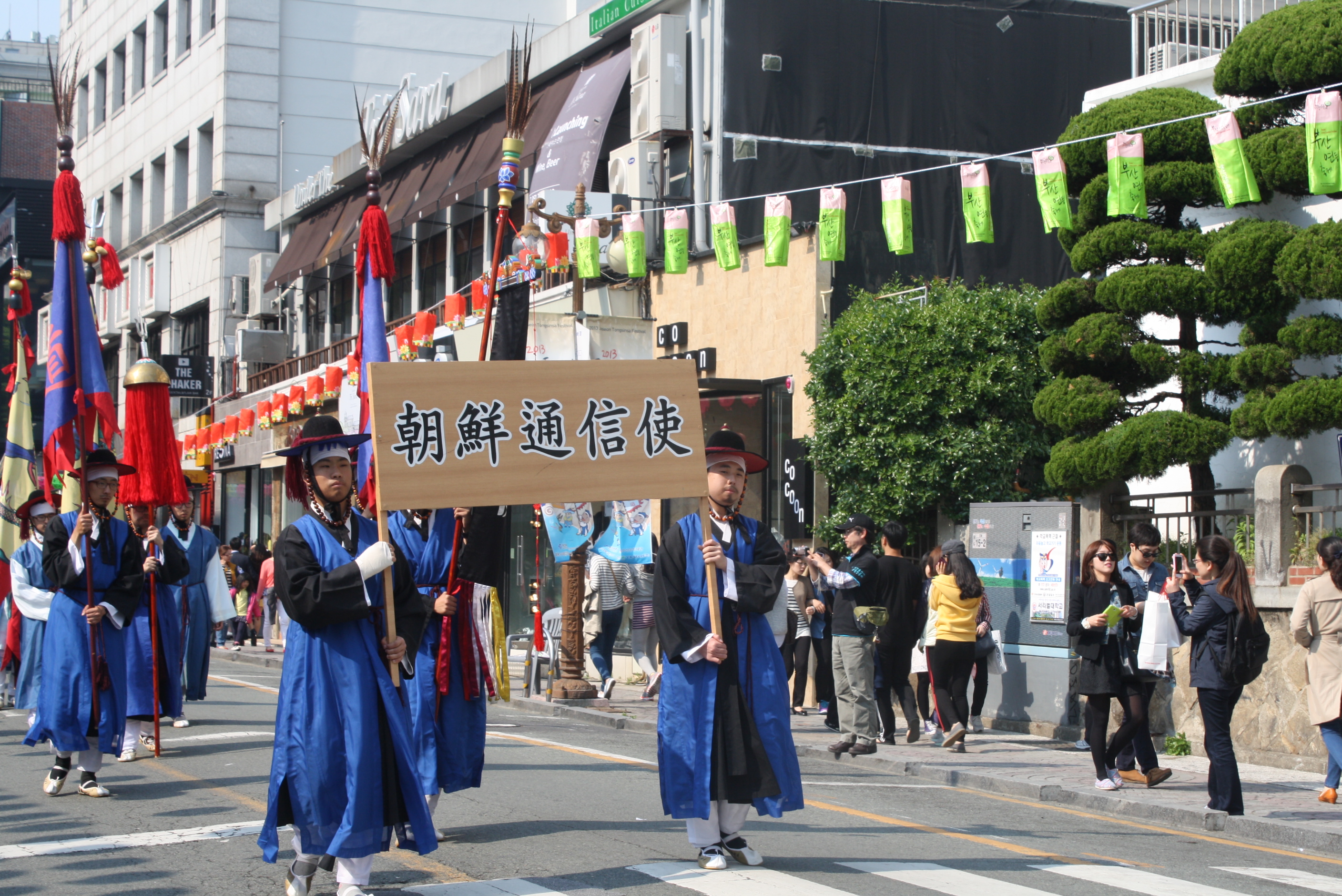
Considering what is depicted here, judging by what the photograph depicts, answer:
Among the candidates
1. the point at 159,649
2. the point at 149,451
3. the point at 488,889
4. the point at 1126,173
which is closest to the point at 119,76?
the point at 149,451

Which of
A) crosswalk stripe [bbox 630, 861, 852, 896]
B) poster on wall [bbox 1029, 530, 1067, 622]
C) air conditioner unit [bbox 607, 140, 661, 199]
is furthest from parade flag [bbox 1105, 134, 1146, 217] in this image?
air conditioner unit [bbox 607, 140, 661, 199]

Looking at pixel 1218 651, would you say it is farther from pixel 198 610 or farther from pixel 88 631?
pixel 198 610

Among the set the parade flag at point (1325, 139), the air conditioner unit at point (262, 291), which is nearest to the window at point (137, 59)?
the air conditioner unit at point (262, 291)

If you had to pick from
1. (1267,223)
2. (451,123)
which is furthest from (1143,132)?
(451,123)

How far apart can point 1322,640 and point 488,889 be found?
5794mm

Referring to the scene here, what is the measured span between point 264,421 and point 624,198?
574 inches

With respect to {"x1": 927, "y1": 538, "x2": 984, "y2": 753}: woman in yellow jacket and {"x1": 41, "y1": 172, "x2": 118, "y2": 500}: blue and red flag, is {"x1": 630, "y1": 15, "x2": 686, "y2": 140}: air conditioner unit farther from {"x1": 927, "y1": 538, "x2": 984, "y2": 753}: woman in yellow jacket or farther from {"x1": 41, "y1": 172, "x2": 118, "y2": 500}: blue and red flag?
{"x1": 41, "y1": 172, "x2": 118, "y2": 500}: blue and red flag

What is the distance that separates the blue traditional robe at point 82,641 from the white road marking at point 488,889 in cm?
348

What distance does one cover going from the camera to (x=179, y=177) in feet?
139

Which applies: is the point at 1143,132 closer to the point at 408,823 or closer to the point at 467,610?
the point at 467,610

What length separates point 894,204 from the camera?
49.5 ft

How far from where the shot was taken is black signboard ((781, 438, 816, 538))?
17797mm

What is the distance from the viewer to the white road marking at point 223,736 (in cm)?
1173

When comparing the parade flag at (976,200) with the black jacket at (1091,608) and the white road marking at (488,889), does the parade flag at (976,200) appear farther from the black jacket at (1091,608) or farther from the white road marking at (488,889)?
the white road marking at (488,889)
